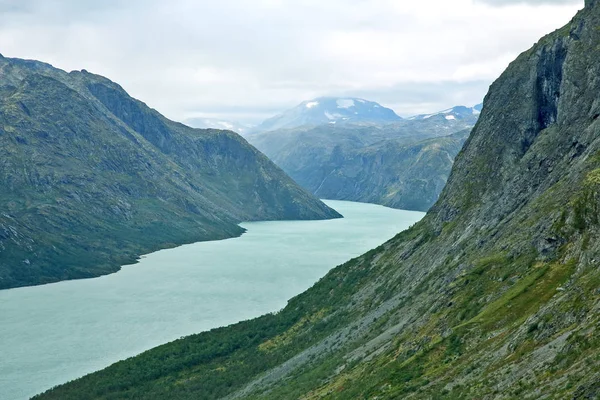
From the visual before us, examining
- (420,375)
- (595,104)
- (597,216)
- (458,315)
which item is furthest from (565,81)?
(420,375)

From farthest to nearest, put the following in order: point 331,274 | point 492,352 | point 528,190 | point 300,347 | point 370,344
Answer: point 331,274, point 300,347, point 528,190, point 370,344, point 492,352

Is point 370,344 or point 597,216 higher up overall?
point 597,216

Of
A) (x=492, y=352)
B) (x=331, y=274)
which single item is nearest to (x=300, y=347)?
(x=331, y=274)

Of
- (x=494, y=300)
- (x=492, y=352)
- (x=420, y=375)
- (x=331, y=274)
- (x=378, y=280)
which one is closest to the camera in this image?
(x=492, y=352)

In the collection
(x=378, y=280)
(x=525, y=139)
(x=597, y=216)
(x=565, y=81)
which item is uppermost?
(x=565, y=81)

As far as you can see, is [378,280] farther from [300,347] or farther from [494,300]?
[494,300]

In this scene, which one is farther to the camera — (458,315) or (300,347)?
(300,347)
